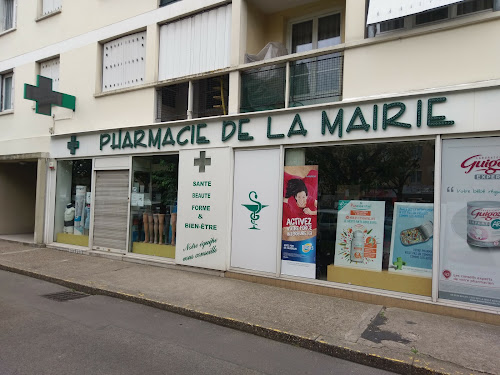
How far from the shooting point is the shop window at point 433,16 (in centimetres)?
539

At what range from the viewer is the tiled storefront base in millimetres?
5043

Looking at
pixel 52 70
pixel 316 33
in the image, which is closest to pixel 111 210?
pixel 52 70

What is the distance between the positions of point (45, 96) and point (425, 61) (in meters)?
9.55

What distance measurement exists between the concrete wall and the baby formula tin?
13.6 metres

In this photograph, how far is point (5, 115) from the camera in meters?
12.5

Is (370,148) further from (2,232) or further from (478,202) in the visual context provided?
(2,232)

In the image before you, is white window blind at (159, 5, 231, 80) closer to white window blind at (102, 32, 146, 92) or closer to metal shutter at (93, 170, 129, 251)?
white window blind at (102, 32, 146, 92)

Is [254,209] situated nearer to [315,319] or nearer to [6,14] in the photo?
[315,319]

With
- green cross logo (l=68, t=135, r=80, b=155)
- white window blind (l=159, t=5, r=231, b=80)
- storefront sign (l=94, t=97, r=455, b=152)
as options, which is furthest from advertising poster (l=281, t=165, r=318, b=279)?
green cross logo (l=68, t=135, r=80, b=155)

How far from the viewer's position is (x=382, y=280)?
5.89m

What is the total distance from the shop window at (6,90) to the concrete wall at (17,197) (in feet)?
6.63

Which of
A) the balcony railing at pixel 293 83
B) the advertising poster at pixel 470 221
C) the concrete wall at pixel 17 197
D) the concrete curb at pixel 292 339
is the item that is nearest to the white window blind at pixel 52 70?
the concrete wall at pixel 17 197

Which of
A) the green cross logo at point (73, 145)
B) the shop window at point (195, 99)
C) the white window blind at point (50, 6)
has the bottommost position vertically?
the green cross logo at point (73, 145)

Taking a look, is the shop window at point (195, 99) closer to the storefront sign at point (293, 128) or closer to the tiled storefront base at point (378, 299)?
the storefront sign at point (293, 128)
